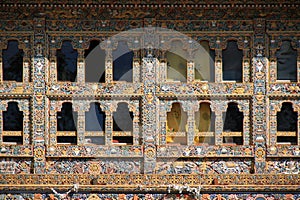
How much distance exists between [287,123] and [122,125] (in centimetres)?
345

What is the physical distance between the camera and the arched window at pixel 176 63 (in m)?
12.9

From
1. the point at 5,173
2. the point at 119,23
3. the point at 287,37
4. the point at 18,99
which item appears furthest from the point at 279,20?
the point at 5,173

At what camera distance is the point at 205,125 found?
12891 millimetres

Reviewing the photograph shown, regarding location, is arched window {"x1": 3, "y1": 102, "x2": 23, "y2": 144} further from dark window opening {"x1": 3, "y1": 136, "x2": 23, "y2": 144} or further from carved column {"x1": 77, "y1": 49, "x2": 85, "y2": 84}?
carved column {"x1": 77, "y1": 49, "x2": 85, "y2": 84}

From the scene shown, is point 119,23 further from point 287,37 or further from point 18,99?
point 287,37

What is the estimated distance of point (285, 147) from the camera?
1259cm

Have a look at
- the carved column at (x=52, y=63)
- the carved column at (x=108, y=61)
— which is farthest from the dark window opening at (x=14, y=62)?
the carved column at (x=108, y=61)

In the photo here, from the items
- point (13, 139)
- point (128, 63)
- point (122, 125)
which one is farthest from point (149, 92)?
point (13, 139)

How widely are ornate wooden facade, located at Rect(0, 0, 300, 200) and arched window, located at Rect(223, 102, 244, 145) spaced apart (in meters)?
0.07

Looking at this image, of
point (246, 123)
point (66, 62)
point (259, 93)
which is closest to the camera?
point (259, 93)

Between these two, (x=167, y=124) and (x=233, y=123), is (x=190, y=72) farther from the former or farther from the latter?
(x=233, y=123)

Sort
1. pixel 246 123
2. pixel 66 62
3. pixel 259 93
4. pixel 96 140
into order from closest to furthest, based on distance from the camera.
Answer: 1. pixel 259 93
2. pixel 246 123
3. pixel 96 140
4. pixel 66 62

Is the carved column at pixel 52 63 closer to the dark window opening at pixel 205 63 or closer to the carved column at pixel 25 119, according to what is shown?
the carved column at pixel 25 119

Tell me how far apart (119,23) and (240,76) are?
9.07 ft
